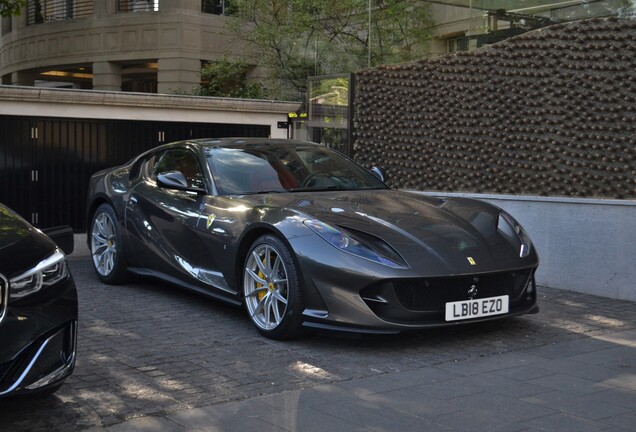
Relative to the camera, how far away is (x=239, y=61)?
23375 mm

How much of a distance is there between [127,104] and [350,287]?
6.79 metres

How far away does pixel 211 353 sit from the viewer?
579 centimetres

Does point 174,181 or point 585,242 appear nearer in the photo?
point 174,181

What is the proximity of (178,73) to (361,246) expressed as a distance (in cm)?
2296

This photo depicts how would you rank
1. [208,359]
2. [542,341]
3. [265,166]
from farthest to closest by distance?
[265,166]
[542,341]
[208,359]

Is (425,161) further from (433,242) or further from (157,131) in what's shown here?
(433,242)

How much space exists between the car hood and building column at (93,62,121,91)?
23.9 meters

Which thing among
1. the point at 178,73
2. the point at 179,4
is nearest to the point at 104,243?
the point at 178,73

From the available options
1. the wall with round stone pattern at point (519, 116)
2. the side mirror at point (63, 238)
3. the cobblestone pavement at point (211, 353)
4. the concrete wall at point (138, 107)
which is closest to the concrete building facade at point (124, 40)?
the concrete wall at point (138, 107)

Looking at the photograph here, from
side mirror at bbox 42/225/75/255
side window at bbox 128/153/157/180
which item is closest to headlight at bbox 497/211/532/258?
side mirror at bbox 42/225/75/255

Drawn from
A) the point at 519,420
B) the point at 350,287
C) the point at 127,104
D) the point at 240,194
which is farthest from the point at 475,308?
the point at 127,104

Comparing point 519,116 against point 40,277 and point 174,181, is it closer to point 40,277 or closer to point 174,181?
point 174,181

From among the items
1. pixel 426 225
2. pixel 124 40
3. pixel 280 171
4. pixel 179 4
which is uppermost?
pixel 179 4

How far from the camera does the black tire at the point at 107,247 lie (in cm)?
830
